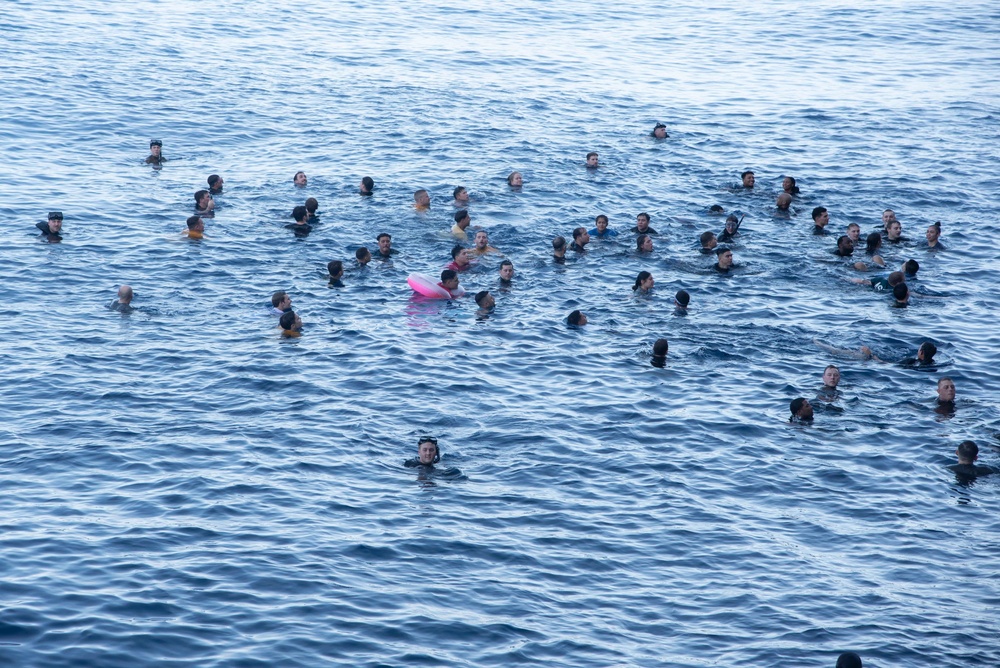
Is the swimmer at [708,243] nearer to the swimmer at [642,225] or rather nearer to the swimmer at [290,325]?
the swimmer at [642,225]

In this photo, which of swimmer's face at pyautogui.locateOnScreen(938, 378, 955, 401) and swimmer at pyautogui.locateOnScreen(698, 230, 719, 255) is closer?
swimmer's face at pyautogui.locateOnScreen(938, 378, 955, 401)

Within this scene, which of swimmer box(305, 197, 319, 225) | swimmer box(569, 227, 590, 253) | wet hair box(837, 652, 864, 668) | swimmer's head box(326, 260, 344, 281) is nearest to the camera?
wet hair box(837, 652, 864, 668)

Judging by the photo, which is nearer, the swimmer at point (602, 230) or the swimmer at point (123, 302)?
the swimmer at point (123, 302)

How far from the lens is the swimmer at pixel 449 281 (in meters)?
26.7

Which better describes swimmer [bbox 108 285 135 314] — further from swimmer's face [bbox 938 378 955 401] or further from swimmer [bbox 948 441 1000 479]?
swimmer [bbox 948 441 1000 479]

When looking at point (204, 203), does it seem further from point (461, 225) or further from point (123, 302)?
point (461, 225)

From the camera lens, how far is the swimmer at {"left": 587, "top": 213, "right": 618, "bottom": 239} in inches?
1188

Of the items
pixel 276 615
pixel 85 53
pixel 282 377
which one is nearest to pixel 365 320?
pixel 282 377

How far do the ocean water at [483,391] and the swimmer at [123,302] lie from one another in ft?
1.14

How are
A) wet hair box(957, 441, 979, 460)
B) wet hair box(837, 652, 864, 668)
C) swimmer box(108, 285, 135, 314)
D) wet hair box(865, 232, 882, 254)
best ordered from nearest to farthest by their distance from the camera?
wet hair box(837, 652, 864, 668)
wet hair box(957, 441, 979, 460)
swimmer box(108, 285, 135, 314)
wet hair box(865, 232, 882, 254)

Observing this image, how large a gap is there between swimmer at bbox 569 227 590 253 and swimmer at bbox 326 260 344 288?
630cm

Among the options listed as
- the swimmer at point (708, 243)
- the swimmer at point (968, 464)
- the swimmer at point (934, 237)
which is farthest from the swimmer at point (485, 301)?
the swimmer at point (934, 237)

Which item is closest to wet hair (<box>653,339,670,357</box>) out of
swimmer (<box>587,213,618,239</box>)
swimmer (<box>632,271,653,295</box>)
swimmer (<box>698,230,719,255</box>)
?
swimmer (<box>632,271,653,295</box>)

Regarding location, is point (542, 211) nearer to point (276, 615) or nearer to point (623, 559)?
point (623, 559)
